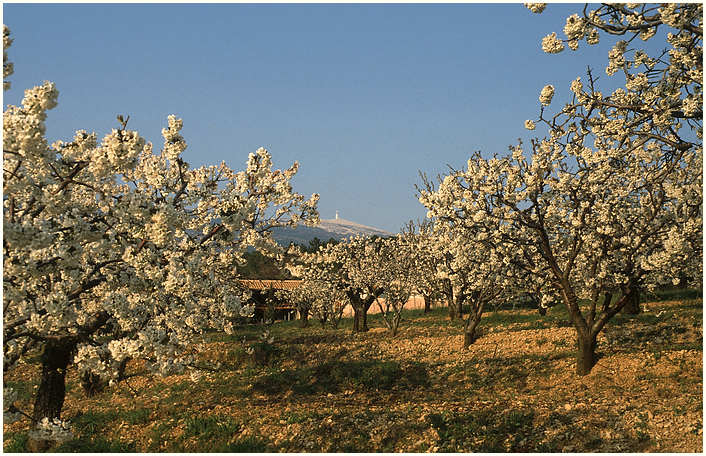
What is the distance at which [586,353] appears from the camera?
1526 centimetres

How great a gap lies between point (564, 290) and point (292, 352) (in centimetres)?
1385

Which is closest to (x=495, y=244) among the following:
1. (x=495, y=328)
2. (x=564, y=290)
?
(x=564, y=290)

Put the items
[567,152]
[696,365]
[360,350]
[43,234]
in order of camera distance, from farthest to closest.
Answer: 1. [360,350]
2. [696,365]
3. [567,152]
4. [43,234]

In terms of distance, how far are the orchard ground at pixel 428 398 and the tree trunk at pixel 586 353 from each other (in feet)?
0.84

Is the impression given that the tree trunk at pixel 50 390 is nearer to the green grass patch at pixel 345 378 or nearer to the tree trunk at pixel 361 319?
the green grass patch at pixel 345 378

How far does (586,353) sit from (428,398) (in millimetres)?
4785

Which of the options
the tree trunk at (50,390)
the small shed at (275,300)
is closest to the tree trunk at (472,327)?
the tree trunk at (50,390)

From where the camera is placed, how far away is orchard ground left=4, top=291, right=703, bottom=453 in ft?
35.8

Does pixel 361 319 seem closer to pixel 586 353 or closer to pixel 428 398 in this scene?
pixel 428 398

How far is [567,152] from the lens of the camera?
12.9 m

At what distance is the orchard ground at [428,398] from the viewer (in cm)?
1091

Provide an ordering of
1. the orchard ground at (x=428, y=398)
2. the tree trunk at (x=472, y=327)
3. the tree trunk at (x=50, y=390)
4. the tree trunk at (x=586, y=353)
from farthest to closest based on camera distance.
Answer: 1. the tree trunk at (x=472, y=327)
2. the tree trunk at (x=586, y=353)
3. the tree trunk at (x=50, y=390)
4. the orchard ground at (x=428, y=398)

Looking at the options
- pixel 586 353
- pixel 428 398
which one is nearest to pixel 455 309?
pixel 586 353

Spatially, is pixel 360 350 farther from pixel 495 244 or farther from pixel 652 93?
pixel 652 93
